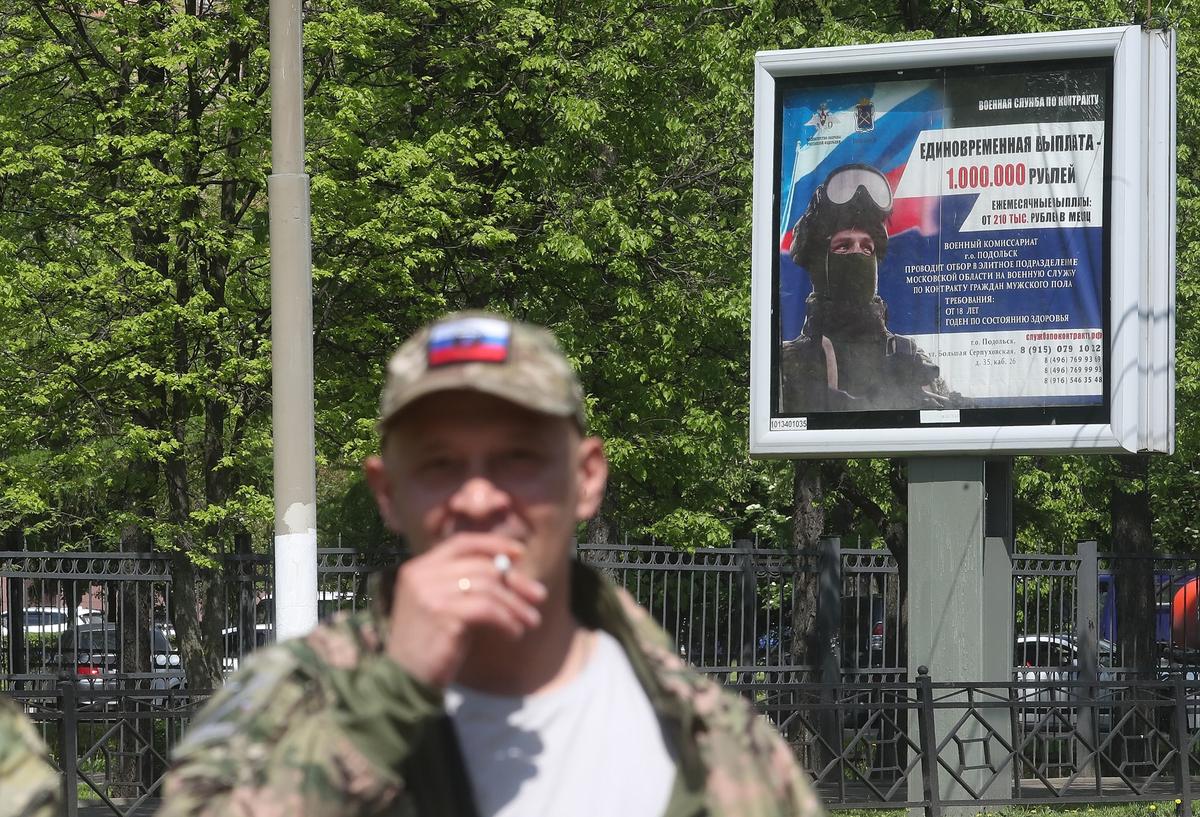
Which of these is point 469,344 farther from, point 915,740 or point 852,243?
point 915,740

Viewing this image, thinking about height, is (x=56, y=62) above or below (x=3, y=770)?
above

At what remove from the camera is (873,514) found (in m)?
22.6

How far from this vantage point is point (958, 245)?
13.4m

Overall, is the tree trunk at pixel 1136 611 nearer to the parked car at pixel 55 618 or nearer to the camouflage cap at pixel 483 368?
the parked car at pixel 55 618

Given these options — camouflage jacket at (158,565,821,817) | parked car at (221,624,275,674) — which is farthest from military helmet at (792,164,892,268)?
camouflage jacket at (158,565,821,817)

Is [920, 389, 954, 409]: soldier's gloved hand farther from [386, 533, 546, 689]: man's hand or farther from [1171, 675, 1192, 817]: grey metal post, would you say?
[386, 533, 546, 689]: man's hand

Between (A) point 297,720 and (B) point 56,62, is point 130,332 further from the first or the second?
(A) point 297,720

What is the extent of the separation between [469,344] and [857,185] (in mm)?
12379

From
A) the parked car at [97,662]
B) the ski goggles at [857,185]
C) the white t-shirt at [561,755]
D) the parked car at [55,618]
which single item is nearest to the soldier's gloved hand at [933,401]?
the ski goggles at [857,185]

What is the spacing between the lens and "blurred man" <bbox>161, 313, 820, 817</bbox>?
1597mm

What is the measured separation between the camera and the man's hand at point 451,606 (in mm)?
1582

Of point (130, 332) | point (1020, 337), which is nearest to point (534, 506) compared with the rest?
point (1020, 337)

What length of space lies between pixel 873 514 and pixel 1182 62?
23.0 feet

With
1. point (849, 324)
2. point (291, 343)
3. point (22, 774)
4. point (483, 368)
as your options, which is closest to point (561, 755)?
point (483, 368)
